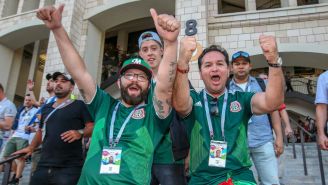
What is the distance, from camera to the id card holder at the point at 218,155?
2203 millimetres

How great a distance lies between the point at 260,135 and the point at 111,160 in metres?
1.99

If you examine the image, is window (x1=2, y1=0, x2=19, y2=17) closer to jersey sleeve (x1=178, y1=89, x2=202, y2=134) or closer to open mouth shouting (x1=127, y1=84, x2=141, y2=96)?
open mouth shouting (x1=127, y1=84, x2=141, y2=96)

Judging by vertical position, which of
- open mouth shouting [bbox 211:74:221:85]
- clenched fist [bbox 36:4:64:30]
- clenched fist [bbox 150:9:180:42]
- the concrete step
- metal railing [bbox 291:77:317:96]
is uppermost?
metal railing [bbox 291:77:317:96]

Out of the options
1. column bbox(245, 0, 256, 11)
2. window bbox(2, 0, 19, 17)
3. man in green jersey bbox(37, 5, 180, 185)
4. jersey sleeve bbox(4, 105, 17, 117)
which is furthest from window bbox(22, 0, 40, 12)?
man in green jersey bbox(37, 5, 180, 185)

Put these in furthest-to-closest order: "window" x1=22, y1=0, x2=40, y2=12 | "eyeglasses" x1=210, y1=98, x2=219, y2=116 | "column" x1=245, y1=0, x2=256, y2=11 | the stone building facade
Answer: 1. "window" x1=22, y1=0, x2=40, y2=12
2. "column" x1=245, y1=0, x2=256, y2=11
3. the stone building facade
4. "eyeglasses" x1=210, y1=98, x2=219, y2=116

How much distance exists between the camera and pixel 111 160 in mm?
2234

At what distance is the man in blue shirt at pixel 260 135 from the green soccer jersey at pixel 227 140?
1000 millimetres

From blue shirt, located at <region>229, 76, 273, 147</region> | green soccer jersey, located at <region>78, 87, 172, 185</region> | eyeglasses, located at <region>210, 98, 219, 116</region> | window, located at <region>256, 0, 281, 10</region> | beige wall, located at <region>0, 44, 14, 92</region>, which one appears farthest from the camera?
window, located at <region>256, 0, 281, 10</region>

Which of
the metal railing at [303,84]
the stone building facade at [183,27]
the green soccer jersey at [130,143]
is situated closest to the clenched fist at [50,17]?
the green soccer jersey at [130,143]

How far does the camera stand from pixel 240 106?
2445 mm

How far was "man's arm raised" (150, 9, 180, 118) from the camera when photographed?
2117 millimetres

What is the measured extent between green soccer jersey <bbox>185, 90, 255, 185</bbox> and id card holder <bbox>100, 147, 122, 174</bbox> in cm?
57

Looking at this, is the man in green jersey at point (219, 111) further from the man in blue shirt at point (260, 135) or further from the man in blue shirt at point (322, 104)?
the man in blue shirt at point (322, 104)

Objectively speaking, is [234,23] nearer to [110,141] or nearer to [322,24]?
[322,24]
